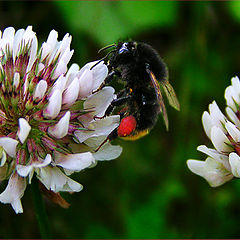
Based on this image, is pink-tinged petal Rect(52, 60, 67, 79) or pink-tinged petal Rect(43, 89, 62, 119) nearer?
pink-tinged petal Rect(43, 89, 62, 119)

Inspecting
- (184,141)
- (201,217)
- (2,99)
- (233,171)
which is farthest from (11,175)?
(184,141)

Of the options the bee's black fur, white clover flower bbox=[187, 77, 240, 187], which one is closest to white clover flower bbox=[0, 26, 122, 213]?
the bee's black fur

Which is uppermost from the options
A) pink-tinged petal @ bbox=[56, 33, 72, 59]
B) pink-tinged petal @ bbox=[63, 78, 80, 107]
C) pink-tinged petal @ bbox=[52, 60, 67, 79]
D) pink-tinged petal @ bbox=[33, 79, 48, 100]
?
pink-tinged petal @ bbox=[56, 33, 72, 59]

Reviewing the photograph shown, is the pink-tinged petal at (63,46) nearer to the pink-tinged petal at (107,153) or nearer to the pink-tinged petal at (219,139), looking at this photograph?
the pink-tinged petal at (107,153)

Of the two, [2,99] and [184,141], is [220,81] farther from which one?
[2,99]

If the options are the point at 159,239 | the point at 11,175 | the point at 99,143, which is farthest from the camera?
the point at 159,239

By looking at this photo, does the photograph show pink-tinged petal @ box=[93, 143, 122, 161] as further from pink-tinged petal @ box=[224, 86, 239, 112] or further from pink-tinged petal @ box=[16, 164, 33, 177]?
pink-tinged petal @ box=[224, 86, 239, 112]

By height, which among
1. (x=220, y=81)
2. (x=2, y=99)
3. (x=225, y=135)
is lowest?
(x=220, y=81)
